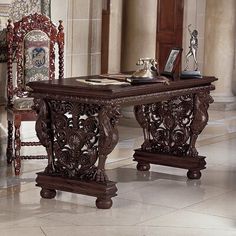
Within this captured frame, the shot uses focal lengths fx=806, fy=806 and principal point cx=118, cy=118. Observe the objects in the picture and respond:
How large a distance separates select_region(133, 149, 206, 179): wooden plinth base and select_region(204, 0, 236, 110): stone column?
4593 millimetres

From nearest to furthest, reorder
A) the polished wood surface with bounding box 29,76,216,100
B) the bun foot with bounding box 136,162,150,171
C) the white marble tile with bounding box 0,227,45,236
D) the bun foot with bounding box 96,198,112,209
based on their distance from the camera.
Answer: the white marble tile with bounding box 0,227,45,236 < the polished wood surface with bounding box 29,76,216,100 < the bun foot with bounding box 96,198,112,209 < the bun foot with bounding box 136,162,150,171

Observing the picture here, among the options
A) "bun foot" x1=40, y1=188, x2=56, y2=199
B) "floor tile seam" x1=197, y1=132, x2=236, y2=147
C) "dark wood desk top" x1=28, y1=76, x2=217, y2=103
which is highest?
"dark wood desk top" x1=28, y1=76, x2=217, y2=103

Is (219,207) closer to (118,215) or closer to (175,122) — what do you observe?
(118,215)

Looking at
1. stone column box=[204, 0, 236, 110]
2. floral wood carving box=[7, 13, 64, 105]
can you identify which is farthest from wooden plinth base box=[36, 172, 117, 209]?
stone column box=[204, 0, 236, 110]

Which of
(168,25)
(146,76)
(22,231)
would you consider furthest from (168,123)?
(168,25)

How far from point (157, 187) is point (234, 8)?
5673 mm

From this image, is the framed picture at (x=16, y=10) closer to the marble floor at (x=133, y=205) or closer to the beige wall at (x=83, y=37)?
the beige wall at (x=83, y=37)

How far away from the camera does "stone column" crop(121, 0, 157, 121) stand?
979cm

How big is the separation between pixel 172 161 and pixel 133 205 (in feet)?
3.66

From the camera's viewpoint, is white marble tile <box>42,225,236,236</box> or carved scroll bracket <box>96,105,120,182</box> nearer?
white marble tile <box>42,225,236,236</box>

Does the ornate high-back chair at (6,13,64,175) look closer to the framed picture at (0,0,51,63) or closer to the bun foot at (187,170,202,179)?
the framed picture at (0,0,51,63)

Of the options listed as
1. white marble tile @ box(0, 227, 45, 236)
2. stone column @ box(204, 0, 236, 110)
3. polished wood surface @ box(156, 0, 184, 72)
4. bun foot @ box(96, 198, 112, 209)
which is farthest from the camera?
polished wood surface @ box(156, 0, 184, 72)

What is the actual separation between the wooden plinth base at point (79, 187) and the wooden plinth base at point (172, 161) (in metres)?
1.21

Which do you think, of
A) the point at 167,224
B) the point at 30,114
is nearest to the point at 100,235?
the point at 167,224
